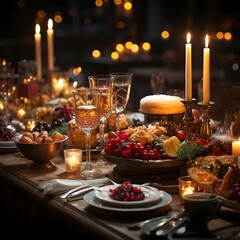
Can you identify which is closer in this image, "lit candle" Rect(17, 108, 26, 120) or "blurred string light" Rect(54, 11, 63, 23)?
"lit candle" Rect(17, 108, 26, 120)

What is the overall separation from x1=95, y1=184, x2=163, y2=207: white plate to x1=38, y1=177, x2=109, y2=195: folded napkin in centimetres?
19

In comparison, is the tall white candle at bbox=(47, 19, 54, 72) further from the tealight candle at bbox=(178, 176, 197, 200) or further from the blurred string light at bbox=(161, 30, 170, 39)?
the blurred string light at bbox=(161, 30, 170, 39)

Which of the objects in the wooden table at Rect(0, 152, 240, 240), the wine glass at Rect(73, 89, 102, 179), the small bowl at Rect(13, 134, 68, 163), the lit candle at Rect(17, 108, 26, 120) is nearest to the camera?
the wooden table at Rect(0, 152, 240, 240)

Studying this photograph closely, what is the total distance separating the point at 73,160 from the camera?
8.29 ft

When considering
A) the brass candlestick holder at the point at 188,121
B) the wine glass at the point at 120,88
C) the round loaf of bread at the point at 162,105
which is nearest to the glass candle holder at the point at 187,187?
the brass candlestick holder at the point at 188,121

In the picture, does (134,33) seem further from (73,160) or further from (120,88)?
(73,160)

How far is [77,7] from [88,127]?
9053 mm

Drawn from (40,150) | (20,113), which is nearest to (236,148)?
(40,150)

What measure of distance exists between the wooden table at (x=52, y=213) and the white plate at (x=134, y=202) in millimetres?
32

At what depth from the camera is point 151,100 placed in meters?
2.71

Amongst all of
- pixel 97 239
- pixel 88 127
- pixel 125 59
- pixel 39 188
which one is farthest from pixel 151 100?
pixel 125 59

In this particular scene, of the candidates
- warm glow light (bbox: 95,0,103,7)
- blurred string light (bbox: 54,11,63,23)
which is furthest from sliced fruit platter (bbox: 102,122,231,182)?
blurred string light (bbox: 54,11,63,23)

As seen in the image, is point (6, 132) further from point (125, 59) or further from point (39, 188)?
point (125, 59)

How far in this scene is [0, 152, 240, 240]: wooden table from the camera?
73.0 inches
